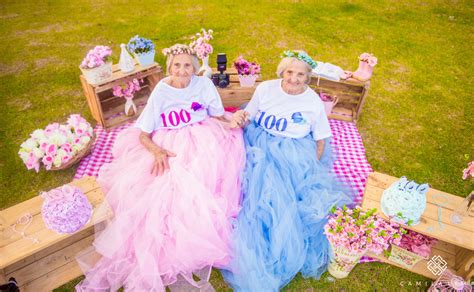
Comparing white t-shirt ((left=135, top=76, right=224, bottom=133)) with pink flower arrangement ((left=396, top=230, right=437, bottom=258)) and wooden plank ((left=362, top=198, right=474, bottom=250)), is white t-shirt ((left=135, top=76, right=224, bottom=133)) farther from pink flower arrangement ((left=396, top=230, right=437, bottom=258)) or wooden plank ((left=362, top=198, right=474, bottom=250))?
pink flower arrangement ((left=396, top=230, right=437, bottom=258))

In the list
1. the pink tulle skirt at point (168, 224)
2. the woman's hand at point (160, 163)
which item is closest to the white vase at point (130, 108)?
the pink tulle skirt at point (168, 224)

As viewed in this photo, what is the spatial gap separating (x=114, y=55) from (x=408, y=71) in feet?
20.4

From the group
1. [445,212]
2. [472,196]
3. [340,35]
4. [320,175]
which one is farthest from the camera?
[340,35]

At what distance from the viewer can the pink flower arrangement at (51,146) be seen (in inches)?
157

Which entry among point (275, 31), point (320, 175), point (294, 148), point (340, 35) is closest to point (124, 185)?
point (294, 148)

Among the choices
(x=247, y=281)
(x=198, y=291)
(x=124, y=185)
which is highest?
(x=124, y=185)

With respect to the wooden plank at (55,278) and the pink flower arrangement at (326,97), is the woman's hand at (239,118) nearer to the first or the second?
the pink flower arrangement at (326,97)

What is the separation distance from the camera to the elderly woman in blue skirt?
312 cm

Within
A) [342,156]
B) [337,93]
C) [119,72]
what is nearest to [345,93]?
[337,93]

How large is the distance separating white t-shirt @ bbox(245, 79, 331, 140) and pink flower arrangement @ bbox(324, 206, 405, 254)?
1191 millimetres

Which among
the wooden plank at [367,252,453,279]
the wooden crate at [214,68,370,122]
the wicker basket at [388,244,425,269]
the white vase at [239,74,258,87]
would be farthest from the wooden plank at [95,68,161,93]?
the wicker basket at [388,244,425,269]

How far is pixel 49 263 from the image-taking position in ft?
11.1

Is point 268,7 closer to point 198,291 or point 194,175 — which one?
point 194,175

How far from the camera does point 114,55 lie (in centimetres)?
684
